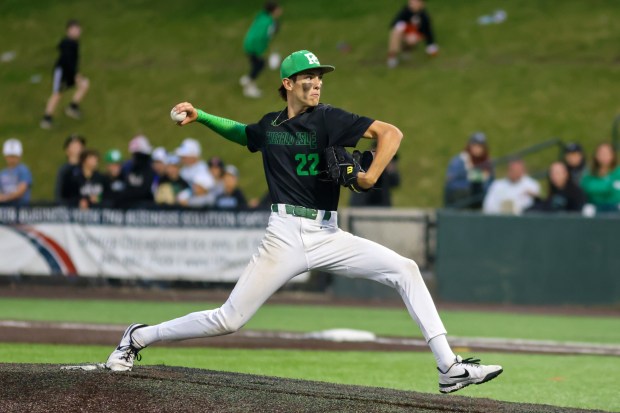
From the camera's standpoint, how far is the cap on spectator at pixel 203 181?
1862 centimetres

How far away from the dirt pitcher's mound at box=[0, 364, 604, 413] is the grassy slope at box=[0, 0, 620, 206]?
17116mm

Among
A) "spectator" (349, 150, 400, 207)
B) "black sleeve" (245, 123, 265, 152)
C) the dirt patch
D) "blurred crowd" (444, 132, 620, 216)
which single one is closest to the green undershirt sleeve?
"black sleeve" (245, 123, 265, 152)

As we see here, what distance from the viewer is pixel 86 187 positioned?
61.2 ft

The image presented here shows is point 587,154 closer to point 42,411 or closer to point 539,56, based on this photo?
point 539,56

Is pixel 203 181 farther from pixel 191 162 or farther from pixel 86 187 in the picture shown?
pixel 86 187

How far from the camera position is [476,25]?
3122 cm

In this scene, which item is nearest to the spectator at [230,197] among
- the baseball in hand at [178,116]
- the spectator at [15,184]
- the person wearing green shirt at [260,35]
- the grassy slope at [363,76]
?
the spectator at [15,184]

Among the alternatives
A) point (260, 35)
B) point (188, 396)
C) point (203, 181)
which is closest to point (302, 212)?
point (188, 396)

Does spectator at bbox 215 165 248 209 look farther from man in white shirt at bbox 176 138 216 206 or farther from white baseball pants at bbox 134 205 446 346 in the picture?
white baseball pants at bbox 134 205 446 346

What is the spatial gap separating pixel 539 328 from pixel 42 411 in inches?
351

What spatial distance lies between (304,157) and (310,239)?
1.81ft

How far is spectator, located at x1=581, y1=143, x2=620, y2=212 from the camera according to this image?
17.2 m

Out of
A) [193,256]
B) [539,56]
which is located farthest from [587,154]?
[193,256]

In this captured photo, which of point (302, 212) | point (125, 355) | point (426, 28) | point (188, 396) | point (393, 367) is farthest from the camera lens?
point (426, 28)
